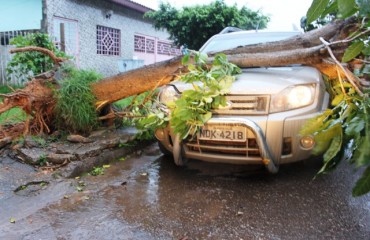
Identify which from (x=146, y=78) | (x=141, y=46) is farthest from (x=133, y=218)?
(x=141, y=46)

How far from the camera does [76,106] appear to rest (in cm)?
425

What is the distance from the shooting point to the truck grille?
10.0ft

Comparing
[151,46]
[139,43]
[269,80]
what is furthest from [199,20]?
[269,80]

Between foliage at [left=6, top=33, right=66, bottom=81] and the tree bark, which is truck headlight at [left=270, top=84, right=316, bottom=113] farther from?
foliage at [left=6, top=33, right=66, bottom=81]

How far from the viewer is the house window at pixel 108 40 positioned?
12.3 m

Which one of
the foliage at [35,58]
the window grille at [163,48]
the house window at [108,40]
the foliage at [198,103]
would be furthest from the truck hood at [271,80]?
the window grille at [163,48]

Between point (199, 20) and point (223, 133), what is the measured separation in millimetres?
8889

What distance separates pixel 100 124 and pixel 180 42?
26.4 feet

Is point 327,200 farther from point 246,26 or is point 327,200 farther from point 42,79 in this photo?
point 246,26

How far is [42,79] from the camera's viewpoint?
441cm

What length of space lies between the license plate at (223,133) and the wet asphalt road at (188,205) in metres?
0.51

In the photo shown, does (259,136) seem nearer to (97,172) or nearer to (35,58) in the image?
(97,172)

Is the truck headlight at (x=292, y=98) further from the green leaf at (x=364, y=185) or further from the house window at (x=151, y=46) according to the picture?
the house window at (x=151, y=46)

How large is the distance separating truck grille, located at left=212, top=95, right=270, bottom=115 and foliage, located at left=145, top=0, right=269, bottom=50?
336 inches
